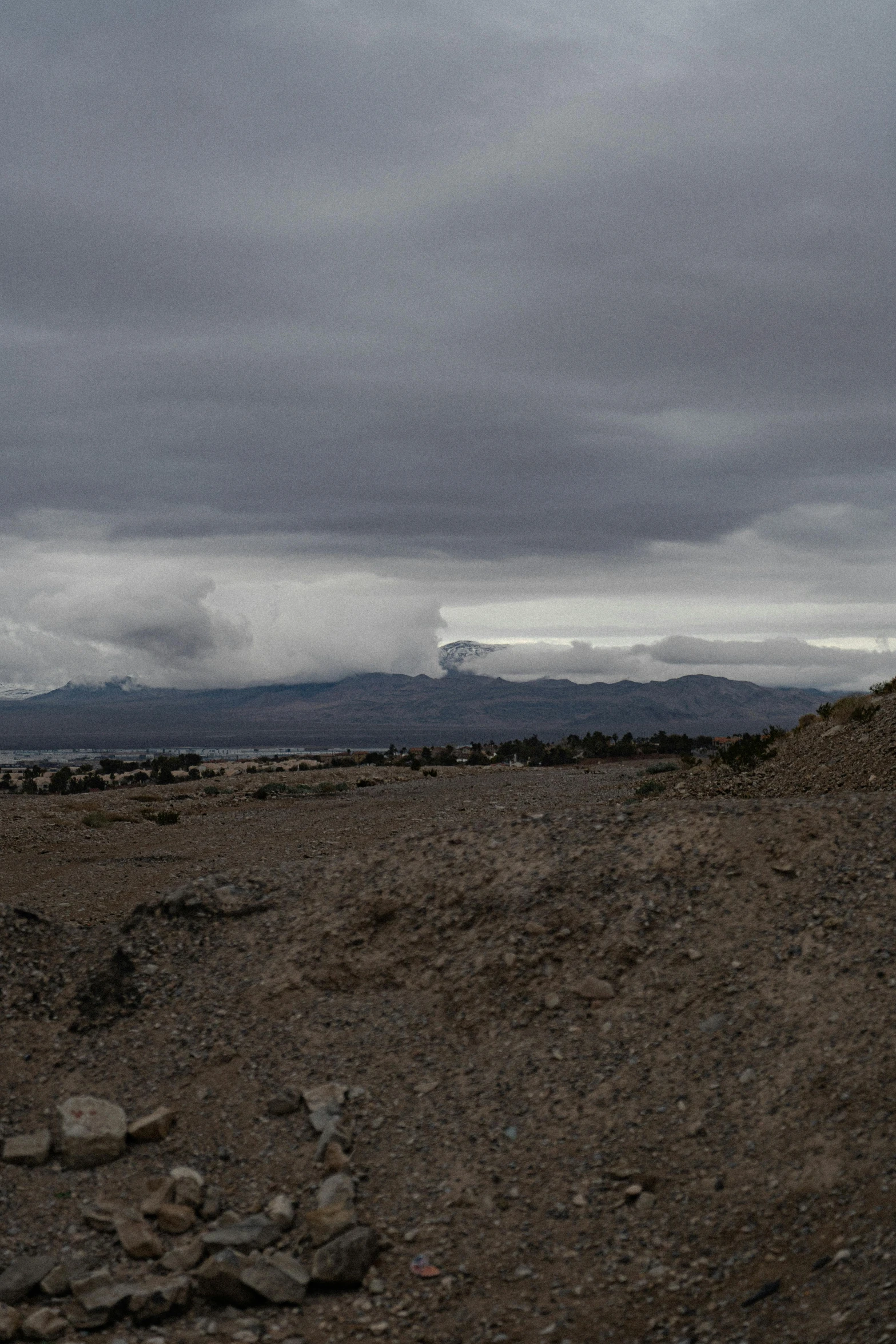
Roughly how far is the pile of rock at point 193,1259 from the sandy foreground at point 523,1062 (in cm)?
9

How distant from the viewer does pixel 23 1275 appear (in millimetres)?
8281

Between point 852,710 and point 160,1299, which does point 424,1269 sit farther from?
point 852,710

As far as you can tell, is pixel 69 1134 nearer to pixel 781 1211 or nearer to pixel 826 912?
pixel 781 1211

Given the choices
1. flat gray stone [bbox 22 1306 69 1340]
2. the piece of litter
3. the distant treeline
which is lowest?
flat gray stone [bbox 22 1306 69 1340]

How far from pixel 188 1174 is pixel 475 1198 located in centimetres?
250

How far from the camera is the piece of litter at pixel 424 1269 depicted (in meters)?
8.05

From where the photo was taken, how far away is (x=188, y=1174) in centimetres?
923

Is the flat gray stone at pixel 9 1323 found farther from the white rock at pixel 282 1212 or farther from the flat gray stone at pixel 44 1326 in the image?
the white rock at pixel 282 1212

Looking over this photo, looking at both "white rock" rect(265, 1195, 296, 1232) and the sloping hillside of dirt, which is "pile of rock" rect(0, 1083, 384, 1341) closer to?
"white rock" rect(265, 1195, 296, 1232)

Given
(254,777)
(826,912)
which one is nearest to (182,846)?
(826,912)

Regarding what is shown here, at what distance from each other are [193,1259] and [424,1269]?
1824mm

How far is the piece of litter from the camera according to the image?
8055 millimetres

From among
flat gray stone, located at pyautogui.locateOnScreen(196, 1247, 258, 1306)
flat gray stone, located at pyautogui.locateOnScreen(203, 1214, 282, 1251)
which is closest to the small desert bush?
flat gray stone, located at pyautogui.locateOnScreen(203, 1214, 282, 1251)

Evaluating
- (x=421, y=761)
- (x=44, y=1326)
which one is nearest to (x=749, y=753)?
(x=44, y=1326)
